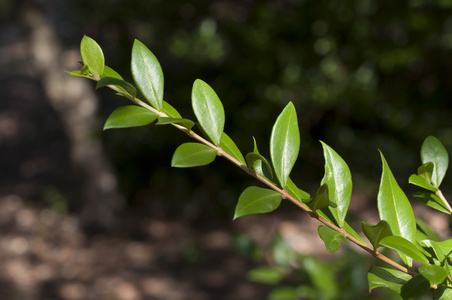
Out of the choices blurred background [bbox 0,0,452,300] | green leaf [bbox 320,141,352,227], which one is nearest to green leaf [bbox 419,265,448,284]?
green leaf [bbox 320,141,352,227]

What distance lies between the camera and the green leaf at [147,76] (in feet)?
1.65

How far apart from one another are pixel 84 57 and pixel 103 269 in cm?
372

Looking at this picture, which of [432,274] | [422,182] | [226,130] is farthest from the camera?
[226,130]

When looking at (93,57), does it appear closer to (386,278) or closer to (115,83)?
(115,83)

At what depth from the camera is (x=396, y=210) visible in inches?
20.7

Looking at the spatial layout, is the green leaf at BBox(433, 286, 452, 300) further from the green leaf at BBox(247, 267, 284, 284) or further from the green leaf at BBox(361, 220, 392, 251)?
the green leaf at BBox(247, 267, 284, 284)

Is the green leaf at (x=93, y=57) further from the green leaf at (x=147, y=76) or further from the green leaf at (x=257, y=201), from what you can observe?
the green leaf at (x=257, y=201)

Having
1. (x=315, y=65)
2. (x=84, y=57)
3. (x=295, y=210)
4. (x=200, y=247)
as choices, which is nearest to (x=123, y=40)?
(x=315, y=65)

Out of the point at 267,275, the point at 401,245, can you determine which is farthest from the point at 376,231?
the point at 267,275

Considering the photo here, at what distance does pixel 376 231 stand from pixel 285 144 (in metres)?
0.14

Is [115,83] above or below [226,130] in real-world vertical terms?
above

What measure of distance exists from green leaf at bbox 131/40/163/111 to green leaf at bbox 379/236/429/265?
260 mm

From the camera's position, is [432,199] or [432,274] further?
[432,199]

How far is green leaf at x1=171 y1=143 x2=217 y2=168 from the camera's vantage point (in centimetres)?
49
